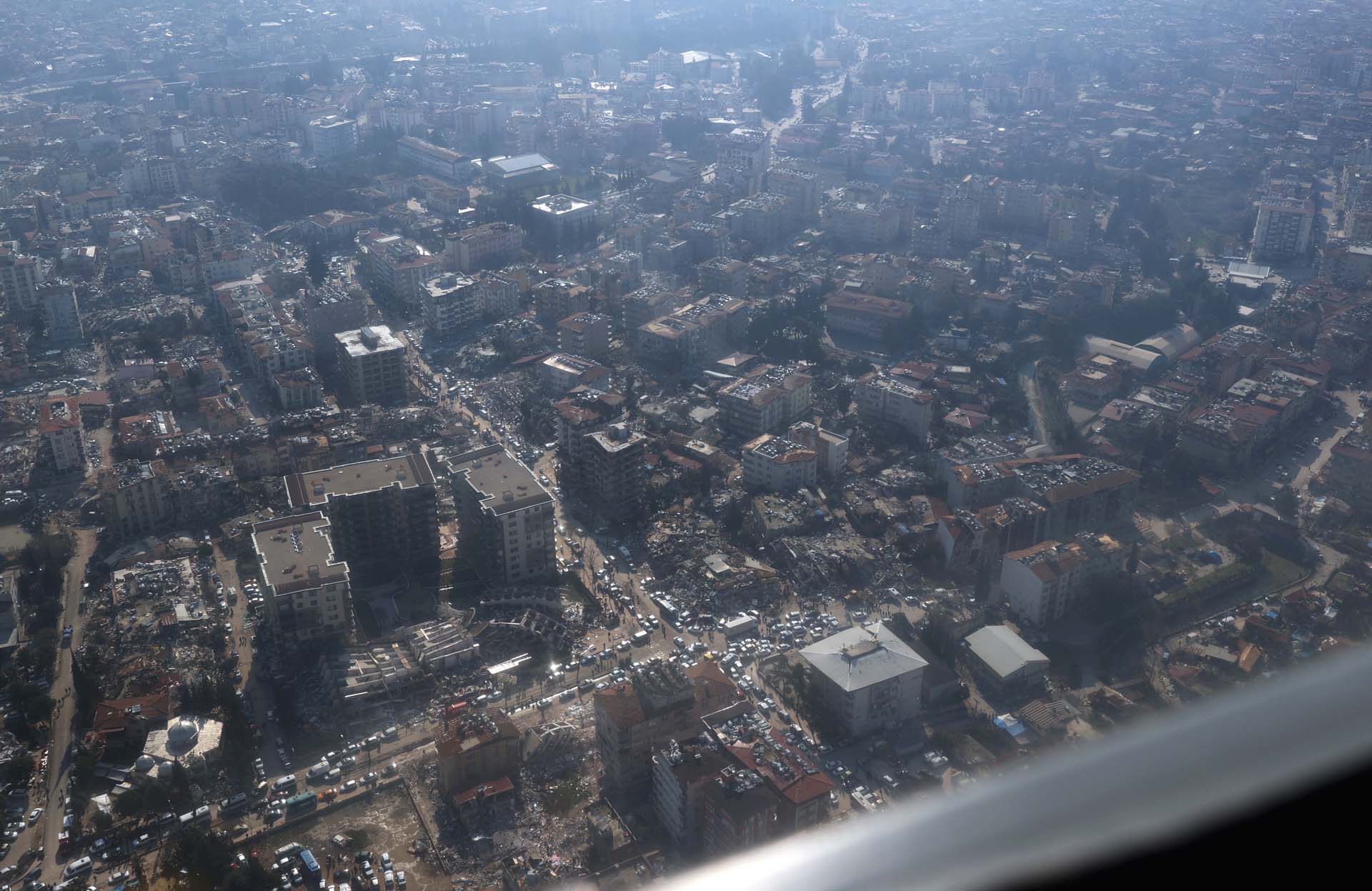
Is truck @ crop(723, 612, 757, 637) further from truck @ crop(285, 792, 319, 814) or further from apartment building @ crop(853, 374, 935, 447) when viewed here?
apartment building @ crop(853, 374, 935, 447)

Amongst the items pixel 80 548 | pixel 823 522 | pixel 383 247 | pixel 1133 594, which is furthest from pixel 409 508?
pixel 383 247

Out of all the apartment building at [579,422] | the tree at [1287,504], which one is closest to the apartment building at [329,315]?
the apartment building at [579,422]

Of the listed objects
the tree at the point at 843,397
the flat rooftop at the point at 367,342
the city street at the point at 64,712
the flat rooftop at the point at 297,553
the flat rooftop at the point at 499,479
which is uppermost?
A: the flat rooftop at the point at 367,342

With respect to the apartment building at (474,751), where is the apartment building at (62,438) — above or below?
above

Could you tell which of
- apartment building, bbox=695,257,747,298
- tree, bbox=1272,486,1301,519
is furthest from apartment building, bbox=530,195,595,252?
tree, bbox=1272,486,1301,519

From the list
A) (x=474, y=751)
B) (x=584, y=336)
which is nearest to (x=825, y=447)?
(x=584, y=336)

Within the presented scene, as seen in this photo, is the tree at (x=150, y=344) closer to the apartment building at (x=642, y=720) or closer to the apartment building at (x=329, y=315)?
the apartment building at (x=329, y=315)
